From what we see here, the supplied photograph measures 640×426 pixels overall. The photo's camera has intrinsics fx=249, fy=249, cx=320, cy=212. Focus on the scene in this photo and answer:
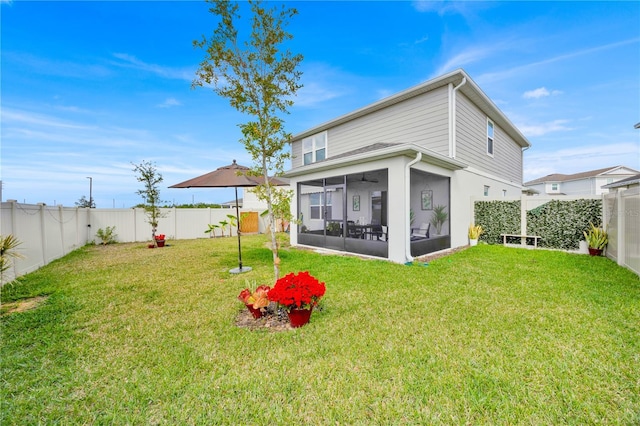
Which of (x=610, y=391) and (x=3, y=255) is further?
(x=3, y=255)

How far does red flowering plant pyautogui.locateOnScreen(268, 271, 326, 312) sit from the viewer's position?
10.4 ft

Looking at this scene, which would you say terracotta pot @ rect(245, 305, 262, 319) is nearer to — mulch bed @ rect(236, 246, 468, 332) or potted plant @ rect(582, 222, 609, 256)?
mulch bed @ rect(236, 246, 468, 332)

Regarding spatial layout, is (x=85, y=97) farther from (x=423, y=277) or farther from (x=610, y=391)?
(x=610, y=391)

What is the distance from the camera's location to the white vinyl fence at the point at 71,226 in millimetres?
5781

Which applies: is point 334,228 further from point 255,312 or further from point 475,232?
point 255,312

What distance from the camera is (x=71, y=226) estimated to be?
9617 mm

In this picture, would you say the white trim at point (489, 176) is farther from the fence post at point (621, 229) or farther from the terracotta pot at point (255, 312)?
the terracotta pot at point (255, 312)

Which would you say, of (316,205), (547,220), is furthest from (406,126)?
(316,205)

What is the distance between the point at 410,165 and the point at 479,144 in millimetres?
5306

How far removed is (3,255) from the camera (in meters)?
4.45

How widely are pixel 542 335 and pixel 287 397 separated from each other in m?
3.03

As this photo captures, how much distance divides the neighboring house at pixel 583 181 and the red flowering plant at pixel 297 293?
28.8m

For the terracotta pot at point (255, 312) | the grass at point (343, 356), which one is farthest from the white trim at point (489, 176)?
the terracotta pot at point (255, 312)

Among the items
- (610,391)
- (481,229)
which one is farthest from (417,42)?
(610,391)
